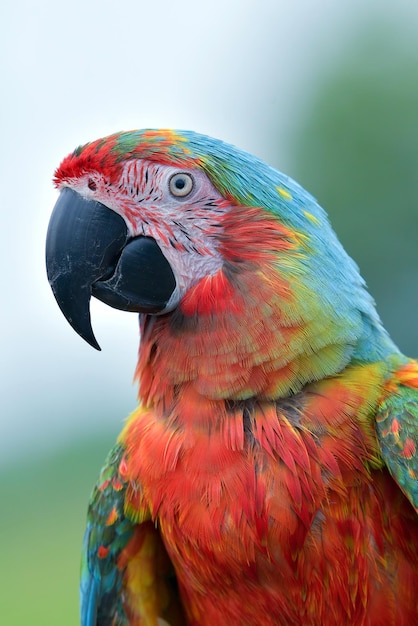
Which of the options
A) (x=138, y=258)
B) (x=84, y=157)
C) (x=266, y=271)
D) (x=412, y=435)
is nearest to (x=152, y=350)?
(x=138, y=258)

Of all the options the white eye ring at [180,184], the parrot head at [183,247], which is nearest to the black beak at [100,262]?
the parrot head at [183,247]

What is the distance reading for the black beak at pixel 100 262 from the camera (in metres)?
1.98

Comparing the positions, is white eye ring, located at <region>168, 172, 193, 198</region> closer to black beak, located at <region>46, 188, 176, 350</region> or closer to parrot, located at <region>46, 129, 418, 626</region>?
parrot, located at <region>46, 129, 418, 626</region>

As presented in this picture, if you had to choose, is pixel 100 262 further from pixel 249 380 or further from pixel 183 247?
pixel 249 380

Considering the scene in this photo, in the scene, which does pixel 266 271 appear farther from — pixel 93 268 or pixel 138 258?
pixel 93 268

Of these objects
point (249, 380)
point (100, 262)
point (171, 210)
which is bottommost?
point (249, 380)

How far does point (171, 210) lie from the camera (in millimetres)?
2008

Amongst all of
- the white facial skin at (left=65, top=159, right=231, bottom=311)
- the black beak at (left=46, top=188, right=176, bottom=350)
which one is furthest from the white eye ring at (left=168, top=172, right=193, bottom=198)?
the black beak at (left=46, top=188, right=176, bottom=350)

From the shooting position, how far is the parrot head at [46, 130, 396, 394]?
196 centimetres

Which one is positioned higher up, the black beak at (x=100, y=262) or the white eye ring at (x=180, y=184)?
the white eye ring at (x=180, y=184)

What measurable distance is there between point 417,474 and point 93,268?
1053 millimetres

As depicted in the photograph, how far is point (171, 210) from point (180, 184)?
0.08 m

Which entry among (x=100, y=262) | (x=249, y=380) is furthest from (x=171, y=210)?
(x=249, y=380)

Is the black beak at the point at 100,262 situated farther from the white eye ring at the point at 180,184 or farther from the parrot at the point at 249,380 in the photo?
the white eye ring at the point at 180,184
